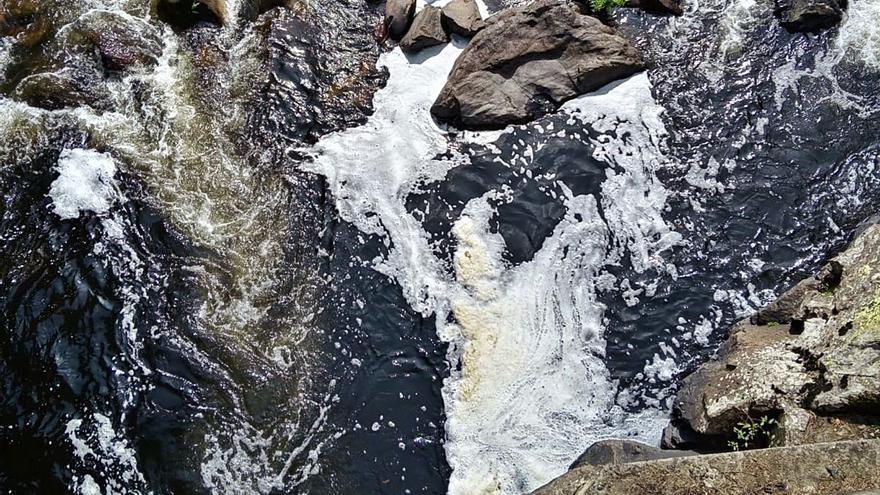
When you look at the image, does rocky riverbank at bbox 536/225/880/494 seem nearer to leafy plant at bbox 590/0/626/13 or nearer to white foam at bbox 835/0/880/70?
white foam at bbox 835/0/880/70

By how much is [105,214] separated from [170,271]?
126 cm

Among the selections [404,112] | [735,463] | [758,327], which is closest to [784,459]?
[735,463]

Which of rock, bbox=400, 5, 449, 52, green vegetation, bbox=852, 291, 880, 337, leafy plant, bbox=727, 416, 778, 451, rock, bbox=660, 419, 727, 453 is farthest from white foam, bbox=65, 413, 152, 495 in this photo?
green vegetation, bbox=852, 291, 880, 337

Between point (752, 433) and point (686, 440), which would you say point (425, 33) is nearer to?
point (686, 440)

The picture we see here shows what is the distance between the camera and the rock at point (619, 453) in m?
7.40

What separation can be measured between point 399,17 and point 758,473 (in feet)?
25.9

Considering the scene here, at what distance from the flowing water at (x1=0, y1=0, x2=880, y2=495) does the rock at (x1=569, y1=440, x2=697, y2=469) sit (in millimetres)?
289

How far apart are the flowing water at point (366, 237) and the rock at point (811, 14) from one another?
0.62 feet

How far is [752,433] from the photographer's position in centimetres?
712

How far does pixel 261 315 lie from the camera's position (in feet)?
28.7

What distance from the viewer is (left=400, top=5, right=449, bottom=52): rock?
10741mm

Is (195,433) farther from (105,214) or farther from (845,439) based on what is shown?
(845,439)

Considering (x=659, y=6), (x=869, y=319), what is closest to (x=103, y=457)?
(x=869, y=319)

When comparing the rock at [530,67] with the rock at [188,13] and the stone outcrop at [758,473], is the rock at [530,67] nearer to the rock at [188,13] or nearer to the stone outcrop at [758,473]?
the rock at [188,13]
